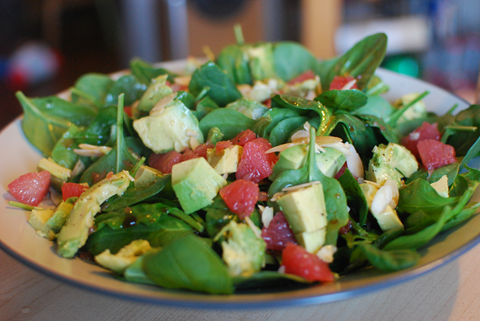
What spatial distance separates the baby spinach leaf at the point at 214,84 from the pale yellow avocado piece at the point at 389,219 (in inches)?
25.4

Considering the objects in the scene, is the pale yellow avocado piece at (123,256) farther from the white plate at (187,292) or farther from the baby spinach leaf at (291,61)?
the baby spinach leaf at (291,61)

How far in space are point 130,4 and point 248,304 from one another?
3383mm

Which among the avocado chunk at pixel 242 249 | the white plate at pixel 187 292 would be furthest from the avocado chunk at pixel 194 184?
the white plate at pixel 187 292

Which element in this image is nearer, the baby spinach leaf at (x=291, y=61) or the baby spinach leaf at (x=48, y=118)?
the baby spinach leaf at (x=48, y=118)

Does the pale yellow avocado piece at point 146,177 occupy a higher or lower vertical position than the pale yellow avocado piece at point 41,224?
higher

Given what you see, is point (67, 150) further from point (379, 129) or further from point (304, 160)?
point (379, 129)

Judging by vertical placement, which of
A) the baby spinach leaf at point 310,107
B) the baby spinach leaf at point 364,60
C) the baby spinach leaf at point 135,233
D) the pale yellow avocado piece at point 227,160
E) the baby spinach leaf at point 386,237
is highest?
the baby spinach leaf at point 364,60

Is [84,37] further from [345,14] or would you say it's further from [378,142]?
[378,142]

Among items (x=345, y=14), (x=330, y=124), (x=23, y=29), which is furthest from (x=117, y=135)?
(x=23, y=29)

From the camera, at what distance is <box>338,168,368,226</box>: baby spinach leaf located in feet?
3.08

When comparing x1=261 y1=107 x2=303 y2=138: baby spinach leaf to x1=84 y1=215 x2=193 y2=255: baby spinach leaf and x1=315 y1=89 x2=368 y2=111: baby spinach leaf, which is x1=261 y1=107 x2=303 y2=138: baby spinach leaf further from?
x1=84 y1=215 x2=193 y2=255: baby spinach leaf

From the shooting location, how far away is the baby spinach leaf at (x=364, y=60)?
54.1 inches

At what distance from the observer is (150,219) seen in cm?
89

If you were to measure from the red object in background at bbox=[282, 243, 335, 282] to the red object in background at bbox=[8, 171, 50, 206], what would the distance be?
708 millimetres
